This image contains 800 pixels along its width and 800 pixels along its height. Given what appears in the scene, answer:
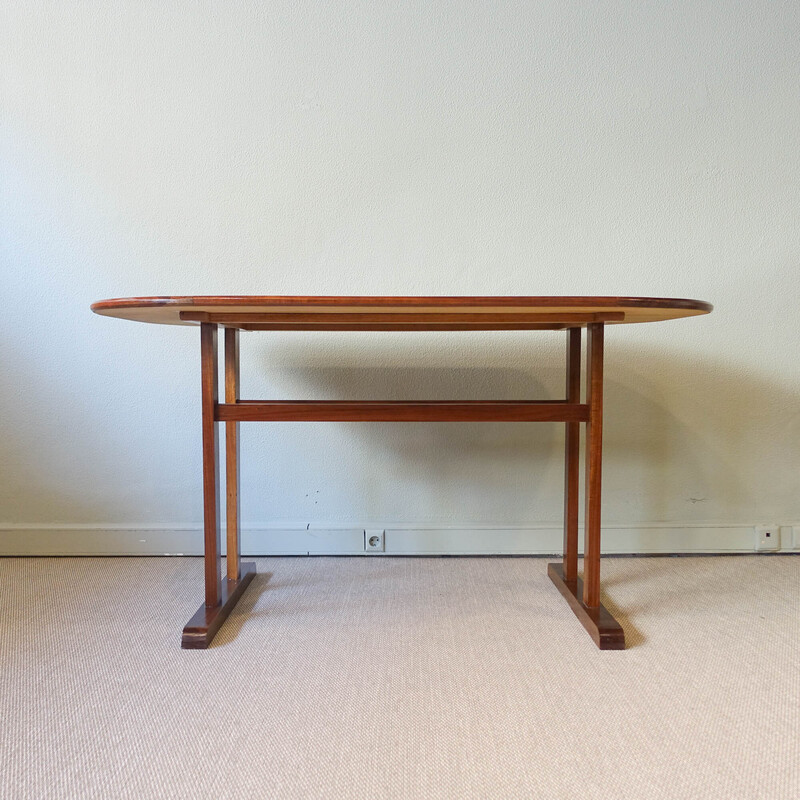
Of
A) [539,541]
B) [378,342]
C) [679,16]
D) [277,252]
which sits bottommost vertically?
[539,541]

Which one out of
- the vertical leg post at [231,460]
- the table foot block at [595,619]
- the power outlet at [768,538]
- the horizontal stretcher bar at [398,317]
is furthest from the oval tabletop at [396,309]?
the power outlet at [768,538]

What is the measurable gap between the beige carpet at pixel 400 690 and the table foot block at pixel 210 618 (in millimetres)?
Answer: 31

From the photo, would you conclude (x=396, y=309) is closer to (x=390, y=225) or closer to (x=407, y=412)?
(x=407, y=412)

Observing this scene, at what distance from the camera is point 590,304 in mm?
1292

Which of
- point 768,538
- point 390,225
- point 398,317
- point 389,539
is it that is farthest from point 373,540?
point 768,538

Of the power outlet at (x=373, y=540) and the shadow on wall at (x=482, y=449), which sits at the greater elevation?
the shadow on wall at (x=482, y=449)

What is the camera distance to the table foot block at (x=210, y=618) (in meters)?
1.40

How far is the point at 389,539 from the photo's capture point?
6.77 feet

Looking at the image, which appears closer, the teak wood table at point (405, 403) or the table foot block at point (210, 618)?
the teak wood table at point (405, 403)

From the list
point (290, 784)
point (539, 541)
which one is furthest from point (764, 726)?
point (539, 541)

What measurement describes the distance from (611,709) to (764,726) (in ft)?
0.86

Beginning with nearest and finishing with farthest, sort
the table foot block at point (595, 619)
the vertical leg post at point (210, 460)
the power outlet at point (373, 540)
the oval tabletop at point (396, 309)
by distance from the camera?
the oval tabletop at point (396, 309)
the table foot block at point (595, 619)
the vertical leg post at point (210, 460)
the power outlet at point (373, 540)

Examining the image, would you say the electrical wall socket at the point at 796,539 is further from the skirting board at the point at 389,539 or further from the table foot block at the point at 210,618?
the table foot block at the point at 210,618

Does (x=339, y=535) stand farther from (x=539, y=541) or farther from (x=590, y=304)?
(x=590, y=304)
